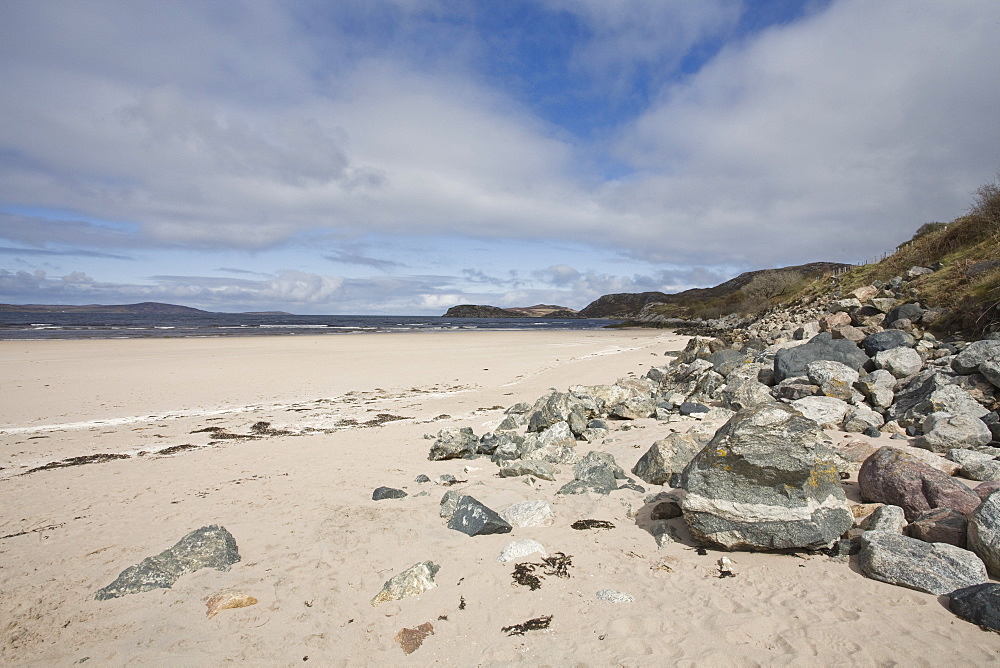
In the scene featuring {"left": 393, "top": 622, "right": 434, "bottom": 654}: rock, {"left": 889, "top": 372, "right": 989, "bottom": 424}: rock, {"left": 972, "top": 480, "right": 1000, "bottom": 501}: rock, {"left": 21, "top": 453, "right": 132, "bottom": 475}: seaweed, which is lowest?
{"left": 21, "top": 453, "right": 132, "bottom": 475}: seaweed

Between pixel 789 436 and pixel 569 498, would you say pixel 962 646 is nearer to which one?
pixel 789 436

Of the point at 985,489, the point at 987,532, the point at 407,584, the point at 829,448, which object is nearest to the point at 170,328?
the point at 407,584

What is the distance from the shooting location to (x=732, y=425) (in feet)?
15.5

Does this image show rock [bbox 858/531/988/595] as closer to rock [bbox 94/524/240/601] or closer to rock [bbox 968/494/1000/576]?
rock [bbox 968/494/1000/576]

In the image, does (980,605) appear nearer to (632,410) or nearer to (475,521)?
(475,521)

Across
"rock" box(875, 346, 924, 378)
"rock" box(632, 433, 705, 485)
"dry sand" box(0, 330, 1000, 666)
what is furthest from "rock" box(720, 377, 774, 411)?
"rock" box(632, 433, 705, 485)

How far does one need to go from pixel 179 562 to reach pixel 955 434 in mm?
9030

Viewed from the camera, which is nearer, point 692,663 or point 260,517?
point 692,663

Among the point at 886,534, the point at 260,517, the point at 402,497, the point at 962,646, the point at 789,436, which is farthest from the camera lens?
the point at 402,497

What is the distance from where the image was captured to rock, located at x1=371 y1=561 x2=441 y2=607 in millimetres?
3824

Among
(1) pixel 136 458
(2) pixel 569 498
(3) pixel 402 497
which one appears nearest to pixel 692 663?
(2) pixel 569 498

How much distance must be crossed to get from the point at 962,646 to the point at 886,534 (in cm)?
105

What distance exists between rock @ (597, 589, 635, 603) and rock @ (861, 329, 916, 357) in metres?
9.52

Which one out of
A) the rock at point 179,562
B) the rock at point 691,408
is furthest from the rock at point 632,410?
the rock at point 179,562
